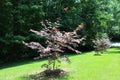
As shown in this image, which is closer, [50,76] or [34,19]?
[50,76]

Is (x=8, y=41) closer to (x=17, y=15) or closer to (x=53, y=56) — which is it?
(x=17, y=15)

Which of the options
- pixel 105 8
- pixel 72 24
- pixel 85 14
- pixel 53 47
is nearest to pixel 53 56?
pixel 53 47

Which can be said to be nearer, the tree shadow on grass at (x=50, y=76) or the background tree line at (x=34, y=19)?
the tree shadow on grass at (x=50, y=76)

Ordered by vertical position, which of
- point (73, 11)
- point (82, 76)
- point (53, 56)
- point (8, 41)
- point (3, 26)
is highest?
point (73, 11)

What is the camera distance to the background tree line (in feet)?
57.4

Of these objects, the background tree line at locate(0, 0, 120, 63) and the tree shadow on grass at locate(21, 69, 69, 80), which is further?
the background tree line at locate(0, 0, 120, 63)

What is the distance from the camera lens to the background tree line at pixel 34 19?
17484 mm

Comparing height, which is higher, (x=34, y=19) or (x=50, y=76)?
(x=34, y=19)

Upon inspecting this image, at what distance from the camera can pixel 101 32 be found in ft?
87.6

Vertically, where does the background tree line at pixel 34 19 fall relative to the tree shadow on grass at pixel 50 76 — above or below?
above

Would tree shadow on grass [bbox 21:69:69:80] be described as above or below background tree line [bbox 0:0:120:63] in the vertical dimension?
below

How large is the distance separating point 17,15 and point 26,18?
2.53ft

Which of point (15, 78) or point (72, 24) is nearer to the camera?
point (15, 78)

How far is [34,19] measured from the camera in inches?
767
